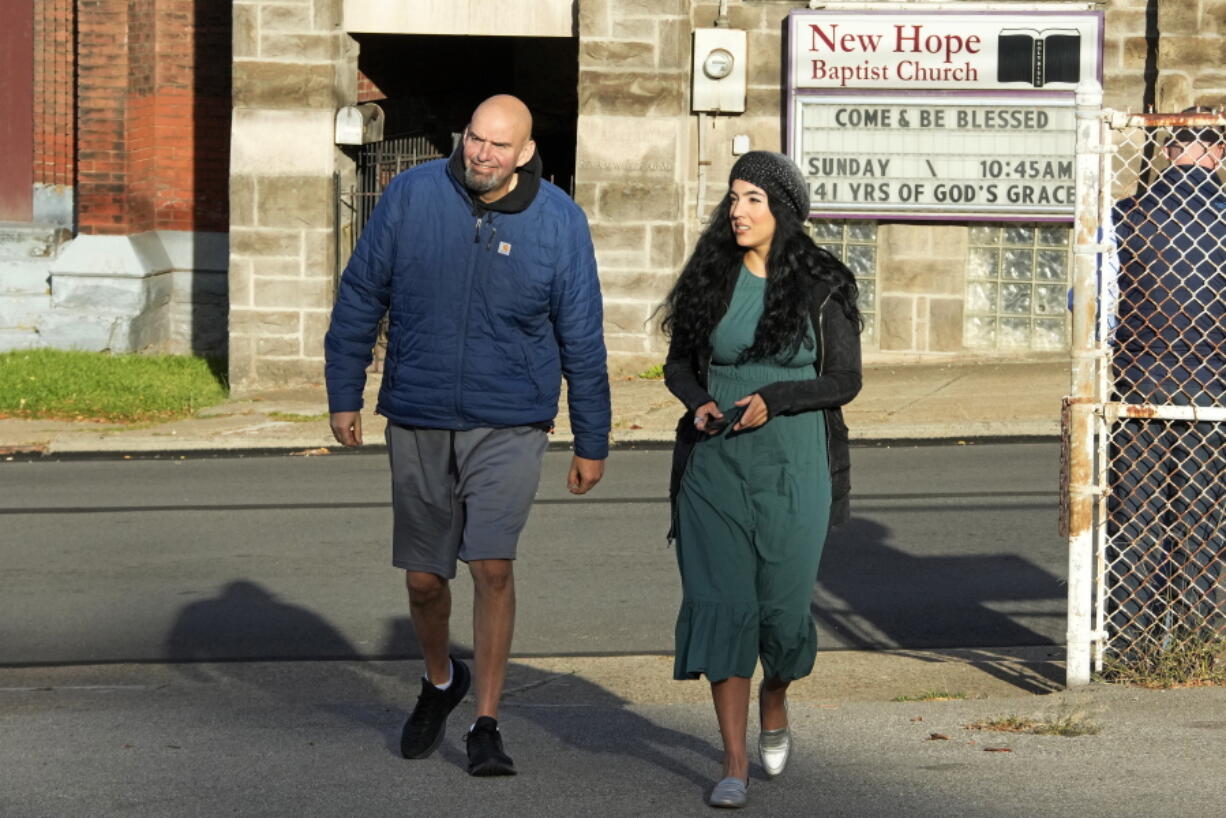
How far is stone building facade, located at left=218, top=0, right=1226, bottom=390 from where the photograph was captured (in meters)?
17.3

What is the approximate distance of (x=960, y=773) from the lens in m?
5.57

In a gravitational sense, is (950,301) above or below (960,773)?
above

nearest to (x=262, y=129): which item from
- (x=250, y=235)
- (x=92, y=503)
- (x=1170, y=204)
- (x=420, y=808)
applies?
(x=250, y=235)

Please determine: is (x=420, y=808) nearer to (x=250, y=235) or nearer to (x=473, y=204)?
(x=473, y=204)

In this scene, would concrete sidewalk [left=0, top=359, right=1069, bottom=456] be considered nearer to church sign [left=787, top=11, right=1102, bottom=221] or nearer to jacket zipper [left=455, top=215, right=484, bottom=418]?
church sign [left=787, top=11, right=1102, bottom=221]

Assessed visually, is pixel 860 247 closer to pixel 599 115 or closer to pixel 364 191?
pixel 599 115

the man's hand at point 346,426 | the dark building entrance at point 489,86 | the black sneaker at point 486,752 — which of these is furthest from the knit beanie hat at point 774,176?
the dark building entrance at point 489,86

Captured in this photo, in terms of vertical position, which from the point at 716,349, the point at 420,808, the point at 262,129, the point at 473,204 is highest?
the point at 262,129

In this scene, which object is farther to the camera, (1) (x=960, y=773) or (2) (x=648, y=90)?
(2) (x=648, y=90)

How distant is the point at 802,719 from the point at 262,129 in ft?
40.2

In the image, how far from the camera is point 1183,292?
698 centimetres

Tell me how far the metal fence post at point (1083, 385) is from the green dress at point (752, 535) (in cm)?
167

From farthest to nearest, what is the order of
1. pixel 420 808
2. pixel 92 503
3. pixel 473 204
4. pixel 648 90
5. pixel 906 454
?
1. pixel 648 90
2. pixel 906 454
3. pixel 92 503
4. pixel 473 204
5. pixel 420 808

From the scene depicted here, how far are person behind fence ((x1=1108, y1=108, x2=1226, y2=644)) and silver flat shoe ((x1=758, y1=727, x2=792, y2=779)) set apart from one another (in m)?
1.93
